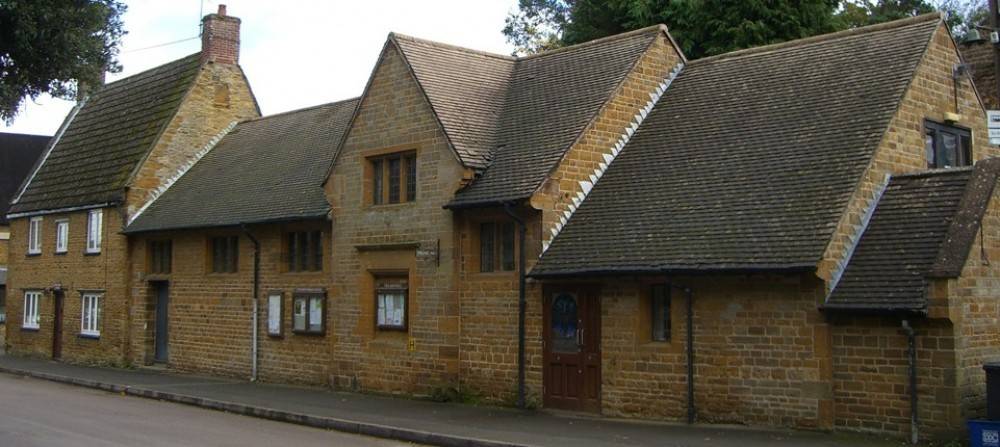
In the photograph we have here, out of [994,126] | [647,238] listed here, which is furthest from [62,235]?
[994,126]

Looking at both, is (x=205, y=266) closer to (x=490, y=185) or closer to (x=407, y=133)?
(x=407, y=133)

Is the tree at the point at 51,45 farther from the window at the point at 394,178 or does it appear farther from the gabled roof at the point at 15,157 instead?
the gabled roof at the point at 15,157

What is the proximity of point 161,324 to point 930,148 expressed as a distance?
71.4 ft

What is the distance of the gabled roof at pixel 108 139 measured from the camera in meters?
32.4

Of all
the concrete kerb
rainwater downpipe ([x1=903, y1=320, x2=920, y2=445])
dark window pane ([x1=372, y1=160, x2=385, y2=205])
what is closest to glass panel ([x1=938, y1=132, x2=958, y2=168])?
rainwater downpipe ([x1=903, y1=320, x2=920, y2=445])

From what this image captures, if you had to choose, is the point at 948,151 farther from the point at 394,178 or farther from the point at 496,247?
the point at 394,178

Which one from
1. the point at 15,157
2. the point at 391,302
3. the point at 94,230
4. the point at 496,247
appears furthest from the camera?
the point at 15,157

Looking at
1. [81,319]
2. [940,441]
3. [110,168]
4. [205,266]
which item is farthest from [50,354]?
[940,441]

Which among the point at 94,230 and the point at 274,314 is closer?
the point at 274,314

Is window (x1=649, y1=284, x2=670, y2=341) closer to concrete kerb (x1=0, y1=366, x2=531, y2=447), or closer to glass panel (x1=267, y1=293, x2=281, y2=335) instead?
concrete kerb (x1=0, y1=366, x2=531, y2=447)

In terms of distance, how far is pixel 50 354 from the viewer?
113ft

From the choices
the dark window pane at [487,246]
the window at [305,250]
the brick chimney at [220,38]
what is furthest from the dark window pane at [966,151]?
the brick chimney at [220,38]

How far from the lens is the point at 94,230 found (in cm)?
3247

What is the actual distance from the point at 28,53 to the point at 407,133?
26.2 feet
